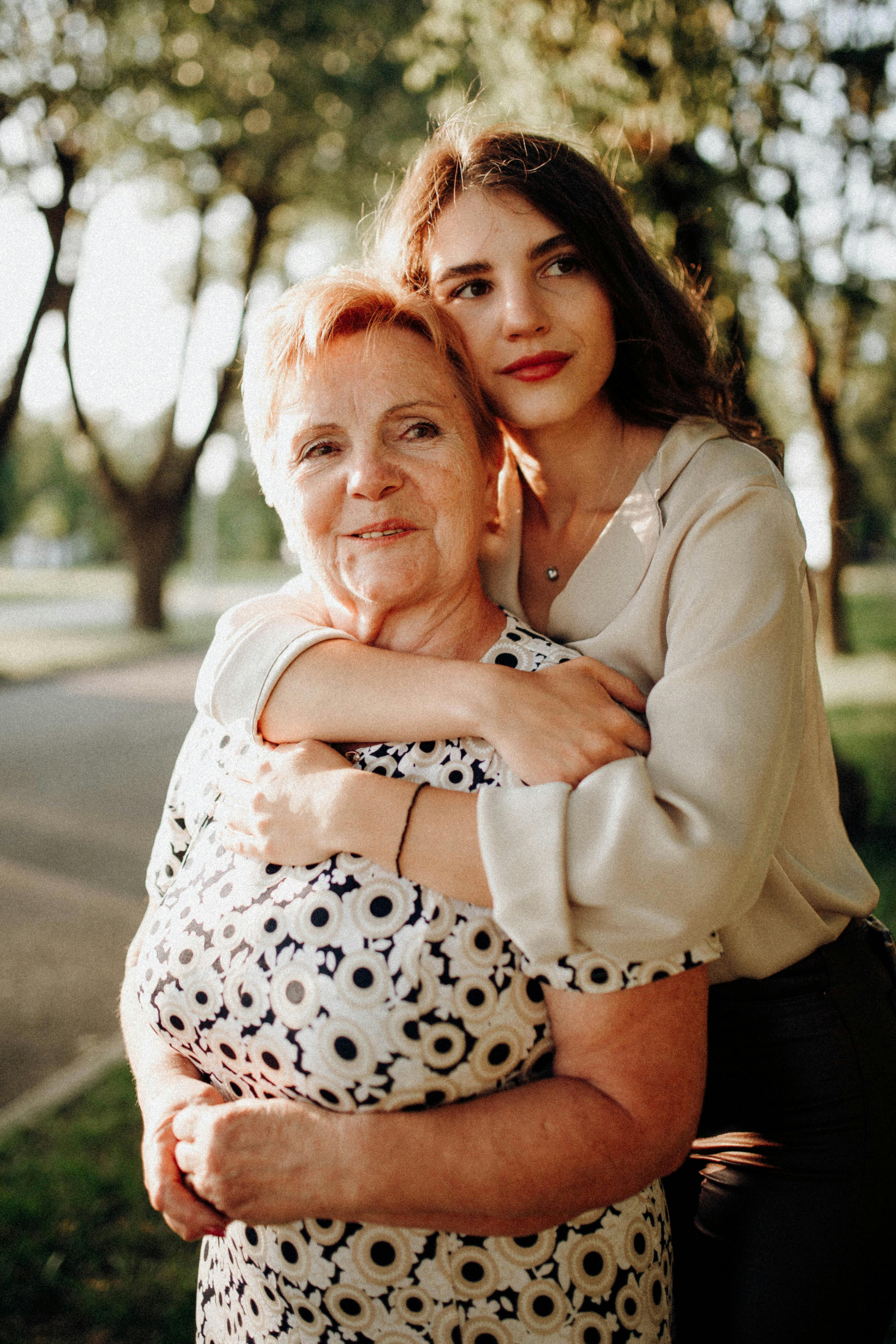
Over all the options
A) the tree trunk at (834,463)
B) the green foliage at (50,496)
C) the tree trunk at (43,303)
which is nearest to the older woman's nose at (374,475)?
the tree trunk at (834,463)

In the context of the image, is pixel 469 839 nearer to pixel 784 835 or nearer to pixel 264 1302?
pixel 784 835

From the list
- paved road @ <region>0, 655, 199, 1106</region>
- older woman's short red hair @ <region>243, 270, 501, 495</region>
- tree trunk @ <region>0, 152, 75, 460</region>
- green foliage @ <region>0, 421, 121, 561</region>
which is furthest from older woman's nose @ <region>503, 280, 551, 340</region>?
green foliage @ <region>0, 421, 121, 561</region>

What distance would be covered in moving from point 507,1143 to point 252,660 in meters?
0.94

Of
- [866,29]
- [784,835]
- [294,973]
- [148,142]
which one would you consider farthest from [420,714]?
[148,142]

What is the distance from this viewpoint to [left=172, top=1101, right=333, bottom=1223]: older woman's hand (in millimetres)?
1628

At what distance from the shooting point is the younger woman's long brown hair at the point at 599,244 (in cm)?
220

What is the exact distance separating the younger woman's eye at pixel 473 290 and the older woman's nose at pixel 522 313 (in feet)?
0.21

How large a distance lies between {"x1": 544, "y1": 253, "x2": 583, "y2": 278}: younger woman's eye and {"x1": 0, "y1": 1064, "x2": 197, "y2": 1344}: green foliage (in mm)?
3156

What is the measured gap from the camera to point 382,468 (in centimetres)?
191

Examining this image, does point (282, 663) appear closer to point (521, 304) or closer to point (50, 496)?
point (521, 304)

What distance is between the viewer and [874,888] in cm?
214

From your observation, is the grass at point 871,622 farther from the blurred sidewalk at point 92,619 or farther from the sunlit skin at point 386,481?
the sunlit skin at point 386,481

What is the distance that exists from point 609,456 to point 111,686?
1484 cm

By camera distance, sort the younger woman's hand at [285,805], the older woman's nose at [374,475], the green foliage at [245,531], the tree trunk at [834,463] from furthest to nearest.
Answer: the green foliage at [245,531] < the tree trunk at [834,463] < the older woman's nose at [374,475] < the younger woman's hand at [285,805]
